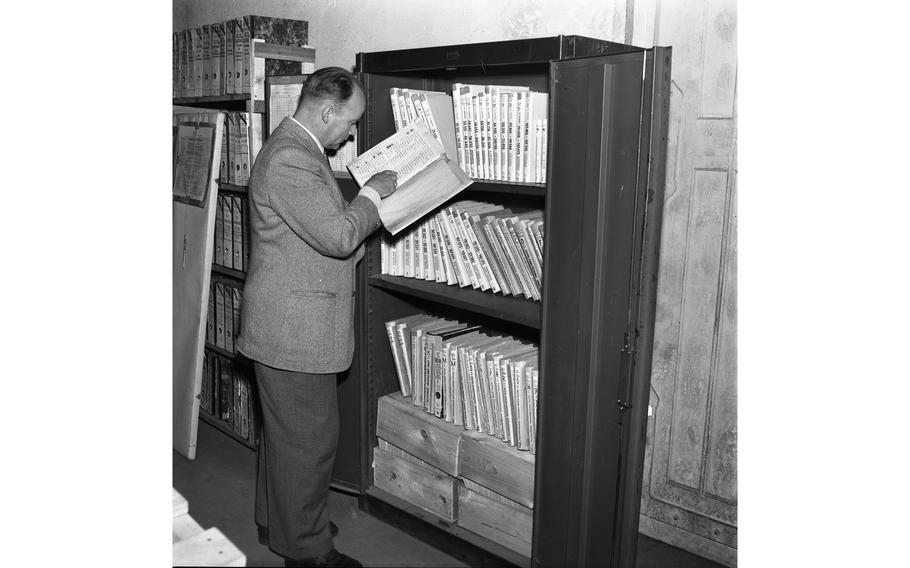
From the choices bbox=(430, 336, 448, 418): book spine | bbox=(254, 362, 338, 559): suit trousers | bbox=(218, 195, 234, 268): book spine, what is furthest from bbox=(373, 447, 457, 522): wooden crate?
bbox=(218, 195, 234, 268): book spine

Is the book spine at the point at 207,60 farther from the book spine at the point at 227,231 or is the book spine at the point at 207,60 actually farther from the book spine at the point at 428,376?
the book spine at the point at 428,376

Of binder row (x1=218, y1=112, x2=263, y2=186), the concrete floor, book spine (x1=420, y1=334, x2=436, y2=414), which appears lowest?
the concrete floor

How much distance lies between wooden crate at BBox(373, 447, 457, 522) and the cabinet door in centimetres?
42

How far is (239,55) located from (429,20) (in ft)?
3.05

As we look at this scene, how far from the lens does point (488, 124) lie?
2291 millimetres

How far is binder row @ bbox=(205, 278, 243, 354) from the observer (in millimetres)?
3568

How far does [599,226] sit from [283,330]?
0.97 metres

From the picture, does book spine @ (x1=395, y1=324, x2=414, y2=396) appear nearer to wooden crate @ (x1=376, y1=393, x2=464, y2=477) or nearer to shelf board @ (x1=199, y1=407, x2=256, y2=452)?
wooden crate @ (x1=376, y1=393, x2=464, y2=477)

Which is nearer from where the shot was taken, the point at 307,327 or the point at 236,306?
the point at 307,327

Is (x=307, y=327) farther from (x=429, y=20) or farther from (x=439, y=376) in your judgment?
(x=429, y=20)

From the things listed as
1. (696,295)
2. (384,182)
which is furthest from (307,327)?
(696,295)

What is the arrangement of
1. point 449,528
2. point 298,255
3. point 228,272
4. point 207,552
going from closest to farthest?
point 207,552
point 298,255
point 449,528
point 228,272

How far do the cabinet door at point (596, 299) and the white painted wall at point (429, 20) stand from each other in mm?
645
